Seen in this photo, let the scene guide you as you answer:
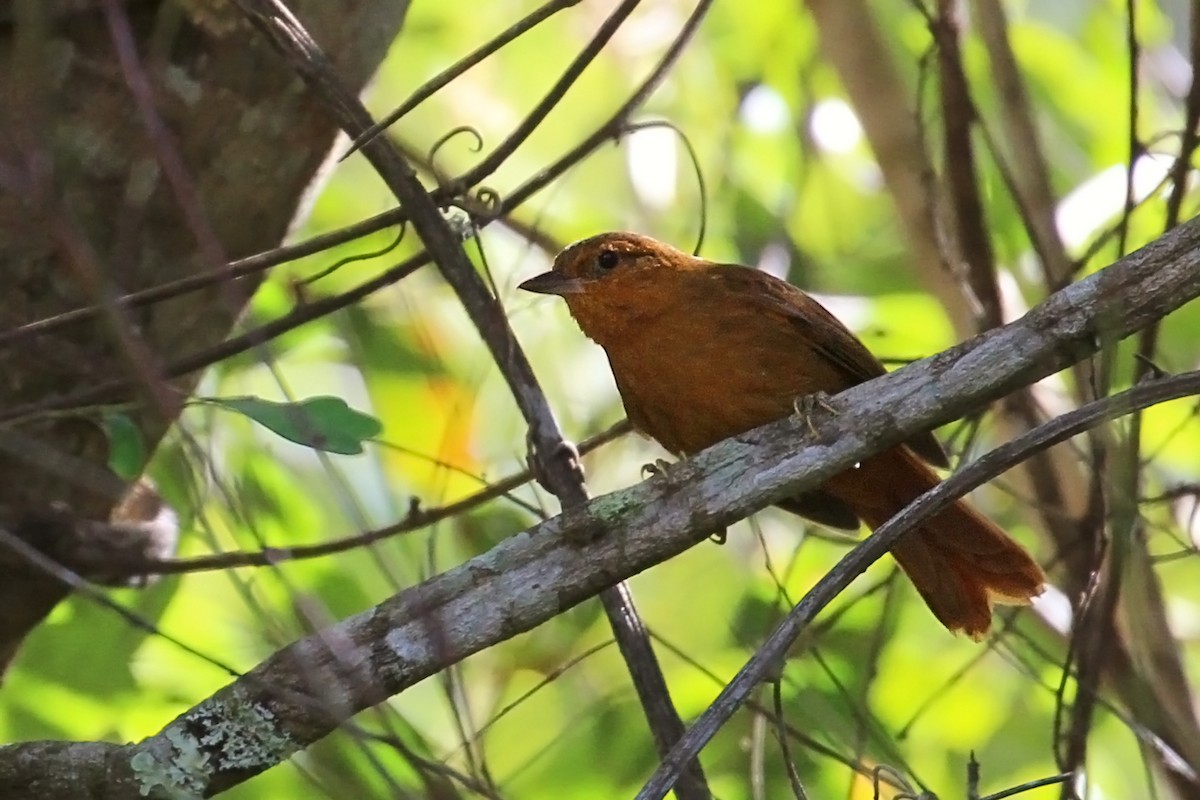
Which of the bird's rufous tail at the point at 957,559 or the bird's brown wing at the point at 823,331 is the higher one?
the bird's brown wing at the point at 823,331

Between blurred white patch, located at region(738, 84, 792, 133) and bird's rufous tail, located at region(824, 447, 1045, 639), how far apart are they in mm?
2023

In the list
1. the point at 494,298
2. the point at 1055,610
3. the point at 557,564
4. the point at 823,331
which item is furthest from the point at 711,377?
the point at 1055,610

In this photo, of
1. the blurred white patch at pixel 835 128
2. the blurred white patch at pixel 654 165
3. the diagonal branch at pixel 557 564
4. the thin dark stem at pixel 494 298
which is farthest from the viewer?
the blurred white patch at pixel 654 165

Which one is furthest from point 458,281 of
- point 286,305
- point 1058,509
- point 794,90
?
point 794,90

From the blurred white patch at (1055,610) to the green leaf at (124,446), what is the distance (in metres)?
2.43

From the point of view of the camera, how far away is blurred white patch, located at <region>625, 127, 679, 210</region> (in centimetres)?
557

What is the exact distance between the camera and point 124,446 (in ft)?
9.33

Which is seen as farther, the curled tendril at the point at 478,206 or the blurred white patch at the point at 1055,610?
the blurred white patch at the point at 1055,610

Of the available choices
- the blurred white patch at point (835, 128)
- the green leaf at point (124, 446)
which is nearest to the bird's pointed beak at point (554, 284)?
the green leaf at point (124, 446)

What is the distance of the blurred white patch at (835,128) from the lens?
16.5 feet

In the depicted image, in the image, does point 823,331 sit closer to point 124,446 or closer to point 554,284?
point 554,284

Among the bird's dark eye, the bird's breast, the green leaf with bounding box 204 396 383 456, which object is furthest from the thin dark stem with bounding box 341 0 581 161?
the bird's dark eye

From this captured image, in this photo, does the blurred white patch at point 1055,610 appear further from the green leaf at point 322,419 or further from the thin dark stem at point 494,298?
the green leaf at point 322,419

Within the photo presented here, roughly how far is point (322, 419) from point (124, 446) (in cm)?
43
